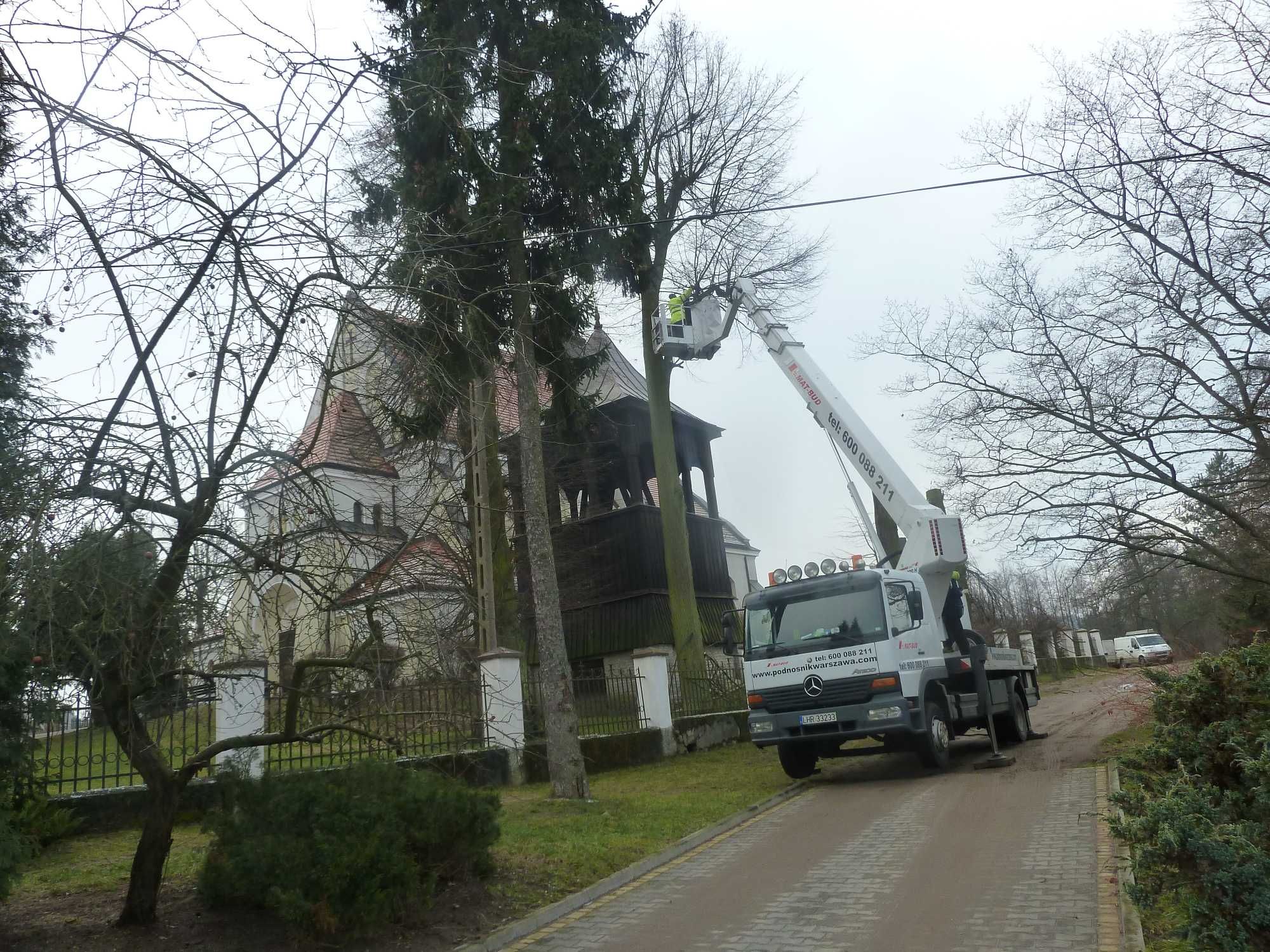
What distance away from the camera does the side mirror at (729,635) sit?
14.0 m

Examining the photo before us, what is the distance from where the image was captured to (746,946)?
5.98 m

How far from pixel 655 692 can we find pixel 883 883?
9.95 meters

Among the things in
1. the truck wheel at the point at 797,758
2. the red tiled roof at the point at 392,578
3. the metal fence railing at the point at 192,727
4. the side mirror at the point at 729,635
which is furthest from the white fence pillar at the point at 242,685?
the truck wheel at the point at 797,758

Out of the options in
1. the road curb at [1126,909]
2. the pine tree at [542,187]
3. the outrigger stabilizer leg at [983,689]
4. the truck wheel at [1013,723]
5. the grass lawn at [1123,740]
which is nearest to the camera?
the road curb at [1126,909]

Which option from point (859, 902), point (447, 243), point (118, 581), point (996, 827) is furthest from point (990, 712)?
point (118, 581)

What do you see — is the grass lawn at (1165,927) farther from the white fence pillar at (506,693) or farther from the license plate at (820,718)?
the white fence pillar at (506,693)

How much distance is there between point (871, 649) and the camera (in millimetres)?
12641

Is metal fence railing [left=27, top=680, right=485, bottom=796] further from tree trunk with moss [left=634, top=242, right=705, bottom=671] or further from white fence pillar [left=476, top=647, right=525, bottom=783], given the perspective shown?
tree trunk with moss [left=634, top=242, right=705, bottom=671]

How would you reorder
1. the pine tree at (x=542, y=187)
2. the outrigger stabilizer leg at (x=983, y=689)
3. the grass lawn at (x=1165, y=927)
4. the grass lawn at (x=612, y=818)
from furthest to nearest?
1. the outrigger stabilizer leg at (x=983, y=689)
2. the pine tree at (x=542, y=187)
3. the grass lawn at (x=612, y=818)
4. the grass lawn at (x=1165, y=927)

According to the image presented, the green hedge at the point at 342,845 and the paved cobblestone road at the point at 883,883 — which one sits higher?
the green hedge at the point at 342,845

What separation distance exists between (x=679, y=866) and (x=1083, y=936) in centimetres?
371

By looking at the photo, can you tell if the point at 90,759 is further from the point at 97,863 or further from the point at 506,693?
the point at 506,693

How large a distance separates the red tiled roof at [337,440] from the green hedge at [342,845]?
214 centimetres

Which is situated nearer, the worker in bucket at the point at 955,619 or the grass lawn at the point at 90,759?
the grass lawn at the point at 90,759
